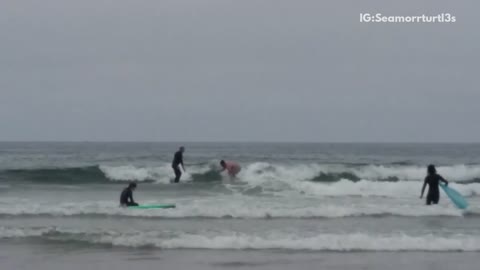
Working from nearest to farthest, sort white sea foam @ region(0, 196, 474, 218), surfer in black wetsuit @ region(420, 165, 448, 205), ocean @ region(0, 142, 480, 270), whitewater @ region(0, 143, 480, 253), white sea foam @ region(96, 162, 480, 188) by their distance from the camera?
ocean @ region(0, 142, 480, 270) → whitewater @ region(0, 143, 480, 253) → white sea foam @ region(0, 196, 474, 218) → surfer in black wetsuit @ region(420, 165, 448, 205) → white sea foam @ region(96, 162, 480, 188)

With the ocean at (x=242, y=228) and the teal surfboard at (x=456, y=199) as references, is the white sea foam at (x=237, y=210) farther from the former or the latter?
the teal surfboard at (x=456, y=199)

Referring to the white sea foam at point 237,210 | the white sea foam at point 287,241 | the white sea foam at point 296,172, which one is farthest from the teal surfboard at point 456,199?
the white sea foam at point 296,172

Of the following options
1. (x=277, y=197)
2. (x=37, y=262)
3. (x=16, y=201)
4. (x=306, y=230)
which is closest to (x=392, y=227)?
(x=306, y=230)

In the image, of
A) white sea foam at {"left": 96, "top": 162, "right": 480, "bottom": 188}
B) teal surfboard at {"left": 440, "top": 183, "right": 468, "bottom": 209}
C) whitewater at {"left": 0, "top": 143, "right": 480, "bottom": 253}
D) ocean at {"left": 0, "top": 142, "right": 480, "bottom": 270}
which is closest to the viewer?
ocean at {"left": 0, "top": 142, "right": 480, "bottom": 270}

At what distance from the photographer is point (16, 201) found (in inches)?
730

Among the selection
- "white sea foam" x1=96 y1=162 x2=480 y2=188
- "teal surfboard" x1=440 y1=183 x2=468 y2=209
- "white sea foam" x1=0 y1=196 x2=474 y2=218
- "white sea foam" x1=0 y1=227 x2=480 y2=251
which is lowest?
"white sea foam" x1=0 y1=227 x2=480 y2=251

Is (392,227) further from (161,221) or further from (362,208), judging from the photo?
(161,221)

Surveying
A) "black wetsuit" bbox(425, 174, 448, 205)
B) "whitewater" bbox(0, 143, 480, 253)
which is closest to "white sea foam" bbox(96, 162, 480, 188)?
"whitewater" bbox(0, 143, 480, 253)

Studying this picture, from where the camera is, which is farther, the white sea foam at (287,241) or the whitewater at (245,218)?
the whitewater at (245,218)

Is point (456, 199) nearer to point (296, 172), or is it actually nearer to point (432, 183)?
point (432, 183)

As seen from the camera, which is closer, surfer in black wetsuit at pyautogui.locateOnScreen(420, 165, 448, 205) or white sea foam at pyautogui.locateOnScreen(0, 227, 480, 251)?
white sea foam at pyautogui.locateOnScreen(0, 227, 480, 251)

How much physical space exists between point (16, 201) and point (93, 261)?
8863mm

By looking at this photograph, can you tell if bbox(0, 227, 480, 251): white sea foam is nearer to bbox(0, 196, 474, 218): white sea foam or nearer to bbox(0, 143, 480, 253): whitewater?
bbox(0, 143, 480, 253): whitewater

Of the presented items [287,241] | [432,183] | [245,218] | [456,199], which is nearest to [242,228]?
Result: [245,218]
